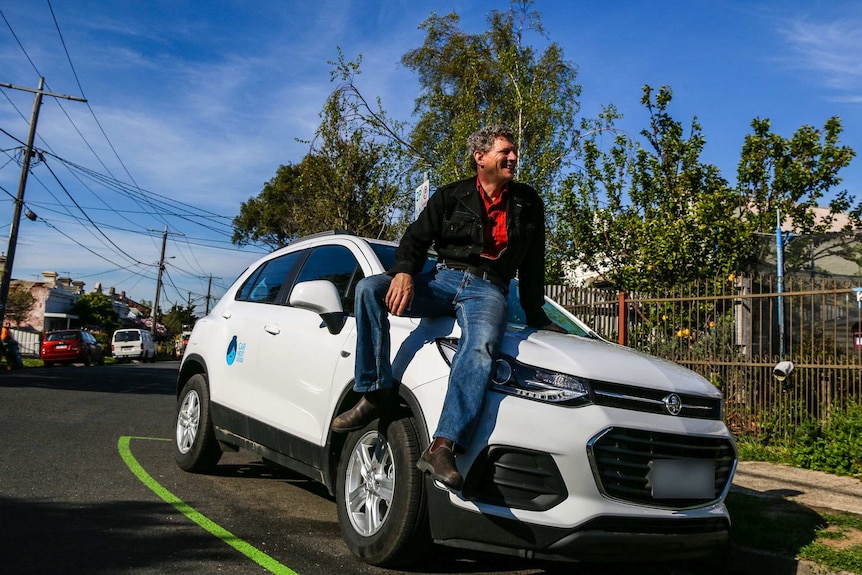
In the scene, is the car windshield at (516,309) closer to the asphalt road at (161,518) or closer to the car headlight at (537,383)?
the car headlight at (537,383)

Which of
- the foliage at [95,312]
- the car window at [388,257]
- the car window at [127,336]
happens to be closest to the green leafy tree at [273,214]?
the car window at [127,336]

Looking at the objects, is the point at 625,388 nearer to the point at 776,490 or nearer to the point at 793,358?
the point at 776,490

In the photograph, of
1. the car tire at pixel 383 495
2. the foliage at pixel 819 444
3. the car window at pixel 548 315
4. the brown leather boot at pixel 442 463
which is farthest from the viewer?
the foliage at pixel 819 444

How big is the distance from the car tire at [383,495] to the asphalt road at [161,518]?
20 centimetres

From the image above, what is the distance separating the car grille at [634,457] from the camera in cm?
316

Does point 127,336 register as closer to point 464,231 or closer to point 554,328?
point 554,328

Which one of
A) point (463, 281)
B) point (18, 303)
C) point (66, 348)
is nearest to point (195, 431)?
point (463, 281)

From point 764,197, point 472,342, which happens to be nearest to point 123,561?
point 472,342

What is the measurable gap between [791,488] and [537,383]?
391cm

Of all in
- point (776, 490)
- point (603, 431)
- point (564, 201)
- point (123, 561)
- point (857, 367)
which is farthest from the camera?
point (564, 201)

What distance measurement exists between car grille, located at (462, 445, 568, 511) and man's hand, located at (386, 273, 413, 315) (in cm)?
85

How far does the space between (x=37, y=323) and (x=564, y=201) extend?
52271 millimetres

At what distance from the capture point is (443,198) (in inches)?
157

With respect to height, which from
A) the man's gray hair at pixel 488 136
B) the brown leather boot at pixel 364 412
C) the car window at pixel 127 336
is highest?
the man's gray hair at pixel 488 136
